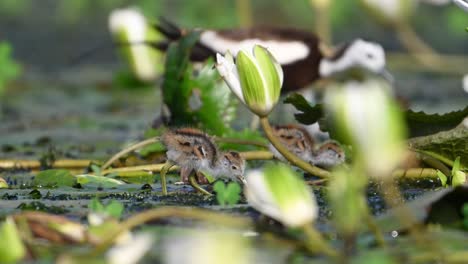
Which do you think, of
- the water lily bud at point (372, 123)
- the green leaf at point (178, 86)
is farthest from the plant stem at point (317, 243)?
the green leaf at point (178, 86)

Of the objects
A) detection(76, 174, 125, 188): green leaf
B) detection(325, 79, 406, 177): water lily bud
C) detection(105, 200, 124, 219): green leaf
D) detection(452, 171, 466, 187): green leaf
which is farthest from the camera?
detection(76, 174, 125, 188): green leaf

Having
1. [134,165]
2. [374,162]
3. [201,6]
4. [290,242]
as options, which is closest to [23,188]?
[134,165]

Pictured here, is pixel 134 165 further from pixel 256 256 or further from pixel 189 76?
pixel 256 256

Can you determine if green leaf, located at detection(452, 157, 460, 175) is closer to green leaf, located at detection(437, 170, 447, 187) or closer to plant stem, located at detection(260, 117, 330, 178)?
green leaf, located at detection(437, 170, 447, 187)

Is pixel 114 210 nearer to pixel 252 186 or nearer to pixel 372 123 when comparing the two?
pixel 252 186

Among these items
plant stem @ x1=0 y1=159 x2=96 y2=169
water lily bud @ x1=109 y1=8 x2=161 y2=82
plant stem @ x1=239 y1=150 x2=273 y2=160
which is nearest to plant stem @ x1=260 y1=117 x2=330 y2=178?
plant stem @ x1=239 y1=150 x2=273 y2=160

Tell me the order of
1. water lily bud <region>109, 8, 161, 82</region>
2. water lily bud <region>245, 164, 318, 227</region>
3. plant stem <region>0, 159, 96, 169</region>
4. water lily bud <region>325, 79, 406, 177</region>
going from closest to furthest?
water lily bud <region>325, 79, 406, 177</region>, water lily bud <region>245, 164, 318, 227</region>, plant stem <region>0, 159, 96, 169</region>, water lily bud <region>109, 8, 161, 82</region>

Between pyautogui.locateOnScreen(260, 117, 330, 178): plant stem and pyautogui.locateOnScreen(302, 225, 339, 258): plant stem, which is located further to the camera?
pyautogui.locateOnScreen(260, 117, 330, 178): plant stem
